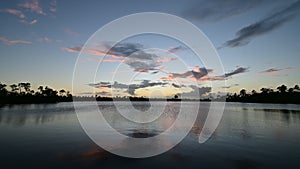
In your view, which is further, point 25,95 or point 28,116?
point 25,95

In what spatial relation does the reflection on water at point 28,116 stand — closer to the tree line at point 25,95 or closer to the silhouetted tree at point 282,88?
the tree line at point 25,95

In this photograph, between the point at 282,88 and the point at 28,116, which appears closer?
the point at 28,116

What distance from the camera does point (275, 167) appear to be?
364 inches

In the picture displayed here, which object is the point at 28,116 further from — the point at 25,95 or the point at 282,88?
the point at 282,88

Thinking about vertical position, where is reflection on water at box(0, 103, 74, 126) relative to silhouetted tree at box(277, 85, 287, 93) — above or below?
below

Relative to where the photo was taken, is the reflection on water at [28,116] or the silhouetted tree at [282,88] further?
the silhouetted tree at [282,88]

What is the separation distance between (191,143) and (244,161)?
15.1 feet

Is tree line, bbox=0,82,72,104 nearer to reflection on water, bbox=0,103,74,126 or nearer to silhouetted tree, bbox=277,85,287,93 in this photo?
reflection on water, bbox=0,103,74,126

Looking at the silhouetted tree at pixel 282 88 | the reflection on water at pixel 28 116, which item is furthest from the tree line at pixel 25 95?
the silhouetted tree at pixel 282 88

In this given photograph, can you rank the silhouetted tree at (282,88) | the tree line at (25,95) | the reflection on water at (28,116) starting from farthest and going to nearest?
the silhouetted tree at (282,88)
the tree line at (25,95)
the reflection on water at (28,116)

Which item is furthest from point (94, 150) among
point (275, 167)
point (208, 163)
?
point (275, 167)

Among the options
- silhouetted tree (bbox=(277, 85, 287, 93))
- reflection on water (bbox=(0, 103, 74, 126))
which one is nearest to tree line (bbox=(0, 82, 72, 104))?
reflection on water (bbox=(0, 103, 74, 126))

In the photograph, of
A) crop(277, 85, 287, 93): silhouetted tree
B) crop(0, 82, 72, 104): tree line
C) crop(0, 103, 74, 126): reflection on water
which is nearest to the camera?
crop(0, 103, 74, 126): reflection on water

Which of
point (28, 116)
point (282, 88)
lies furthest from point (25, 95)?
point (282, 88)
